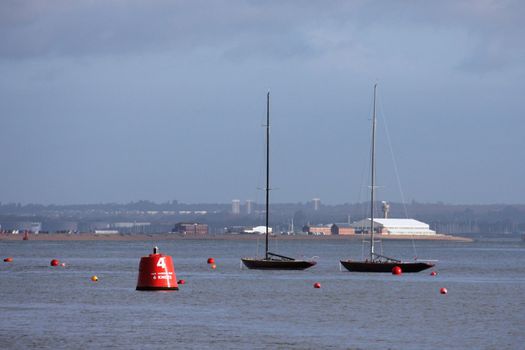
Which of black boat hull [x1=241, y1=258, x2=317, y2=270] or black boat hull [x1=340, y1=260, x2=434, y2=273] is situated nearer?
black boat hull [x1=340, y1=260, x2=434, y2=273]

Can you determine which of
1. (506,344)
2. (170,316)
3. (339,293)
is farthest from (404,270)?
(506,344)

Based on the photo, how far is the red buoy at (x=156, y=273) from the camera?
5597 cm

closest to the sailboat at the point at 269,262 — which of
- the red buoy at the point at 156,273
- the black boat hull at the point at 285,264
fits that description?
the black boat hull at the point at 285,264

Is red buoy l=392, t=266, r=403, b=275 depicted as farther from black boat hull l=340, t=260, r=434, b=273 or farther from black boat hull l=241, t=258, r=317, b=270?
black boat hull l=241, t=258, r=317, b=270

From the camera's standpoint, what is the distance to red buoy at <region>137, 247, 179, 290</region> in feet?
184

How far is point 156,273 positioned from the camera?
58625 millimetres

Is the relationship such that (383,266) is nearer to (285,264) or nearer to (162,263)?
(285,264)

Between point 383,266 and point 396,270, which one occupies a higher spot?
point 383,266

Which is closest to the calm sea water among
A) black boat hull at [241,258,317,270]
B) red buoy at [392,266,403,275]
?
red buoy at [392,266,403,275]

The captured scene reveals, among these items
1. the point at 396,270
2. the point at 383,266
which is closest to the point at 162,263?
the point at 396,270

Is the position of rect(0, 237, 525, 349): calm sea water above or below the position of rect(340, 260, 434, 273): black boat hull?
below

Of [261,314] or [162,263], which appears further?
[162,263]

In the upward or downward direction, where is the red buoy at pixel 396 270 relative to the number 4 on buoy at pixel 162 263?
downward

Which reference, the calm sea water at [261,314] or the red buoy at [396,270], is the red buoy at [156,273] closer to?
the calm sea water at [261,314]
